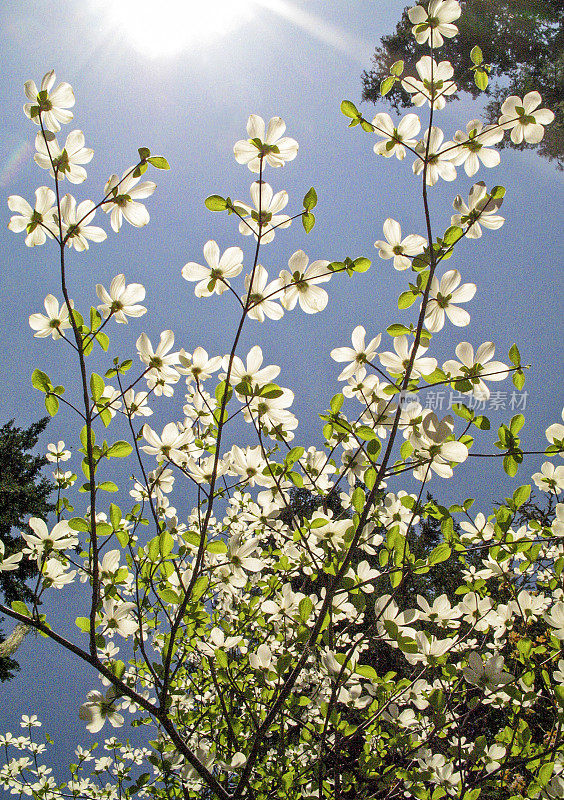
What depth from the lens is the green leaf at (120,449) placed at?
1.11 metres

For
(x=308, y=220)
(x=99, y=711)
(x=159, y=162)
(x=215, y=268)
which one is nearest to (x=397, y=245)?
(x=308, y=220)

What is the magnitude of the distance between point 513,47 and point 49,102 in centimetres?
804

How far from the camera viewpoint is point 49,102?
1.04 meters

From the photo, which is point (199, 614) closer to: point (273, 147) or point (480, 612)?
point (480, 612)

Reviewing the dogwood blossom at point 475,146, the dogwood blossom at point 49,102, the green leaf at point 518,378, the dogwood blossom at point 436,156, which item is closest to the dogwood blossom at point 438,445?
the green leaf at point 518,378

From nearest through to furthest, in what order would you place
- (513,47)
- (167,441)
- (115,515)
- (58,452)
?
(115,515) → (167,441) → (58,452) → (513,47)

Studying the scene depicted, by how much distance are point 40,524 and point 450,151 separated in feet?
4.90

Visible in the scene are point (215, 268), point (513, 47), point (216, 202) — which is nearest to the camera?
point (216, 202)

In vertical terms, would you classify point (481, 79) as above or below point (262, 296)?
above

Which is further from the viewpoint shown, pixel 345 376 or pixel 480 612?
pixel 480 612

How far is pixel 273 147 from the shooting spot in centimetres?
104

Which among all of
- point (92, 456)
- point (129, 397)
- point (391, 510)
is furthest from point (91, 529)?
point (391, 510)

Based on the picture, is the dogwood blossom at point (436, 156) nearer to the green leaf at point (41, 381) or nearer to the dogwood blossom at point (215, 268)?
the dogwood blossom at point (215, 268)

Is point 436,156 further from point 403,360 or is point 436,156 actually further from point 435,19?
point 403,360
